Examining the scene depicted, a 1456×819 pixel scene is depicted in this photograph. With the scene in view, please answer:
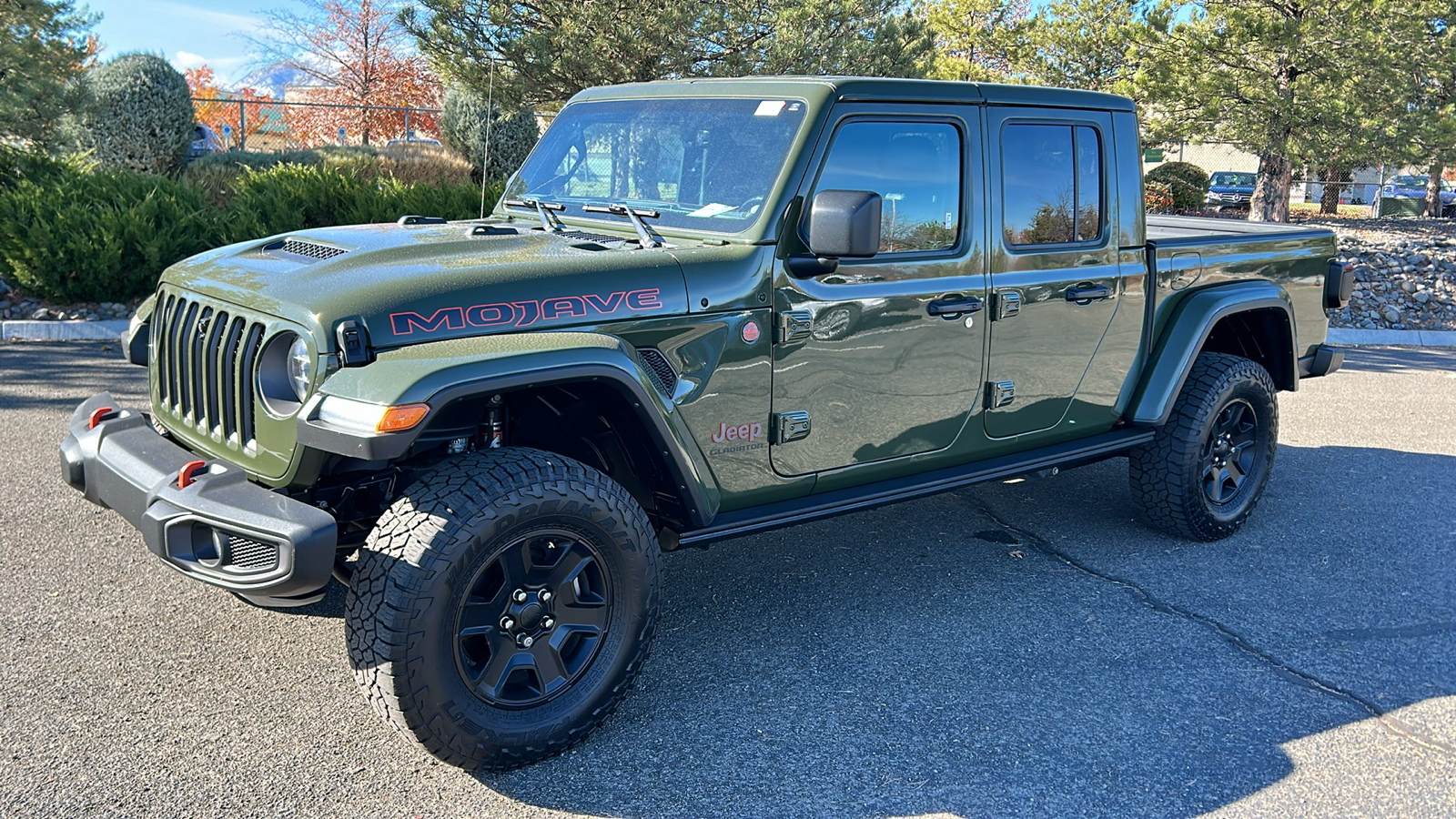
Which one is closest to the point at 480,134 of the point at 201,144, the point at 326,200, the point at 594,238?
the point at 201,144

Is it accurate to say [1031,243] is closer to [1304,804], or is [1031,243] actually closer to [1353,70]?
[1304,804]

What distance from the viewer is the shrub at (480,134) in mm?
16219

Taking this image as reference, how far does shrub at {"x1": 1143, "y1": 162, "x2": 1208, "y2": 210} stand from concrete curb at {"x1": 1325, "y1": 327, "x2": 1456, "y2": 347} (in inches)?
384

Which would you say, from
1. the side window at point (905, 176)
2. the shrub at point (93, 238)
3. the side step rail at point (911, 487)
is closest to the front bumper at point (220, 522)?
the side step rail at point (911, 487)

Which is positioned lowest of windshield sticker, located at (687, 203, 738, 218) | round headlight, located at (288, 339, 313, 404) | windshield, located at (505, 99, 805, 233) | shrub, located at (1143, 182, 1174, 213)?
round headlight, located at (288, 339, 313, 404)

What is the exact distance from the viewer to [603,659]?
331cm

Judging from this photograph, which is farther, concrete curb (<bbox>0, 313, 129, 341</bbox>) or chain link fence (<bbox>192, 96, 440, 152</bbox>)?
chain link fence (<bbox>192, 96, 440, 152</bbox>)

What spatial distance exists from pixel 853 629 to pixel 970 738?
31.9 inches

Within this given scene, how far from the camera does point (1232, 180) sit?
120 feet

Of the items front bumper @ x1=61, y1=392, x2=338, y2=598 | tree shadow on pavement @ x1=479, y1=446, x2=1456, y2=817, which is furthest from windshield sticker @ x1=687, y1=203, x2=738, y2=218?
front bumper @ x1=61, y1=392, x2=338, y2=598

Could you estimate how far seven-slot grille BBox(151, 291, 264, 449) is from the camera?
322 centimetres

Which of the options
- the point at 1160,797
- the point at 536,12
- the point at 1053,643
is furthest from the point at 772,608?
the point at 536,12

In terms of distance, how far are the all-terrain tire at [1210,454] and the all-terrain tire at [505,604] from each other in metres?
2.75

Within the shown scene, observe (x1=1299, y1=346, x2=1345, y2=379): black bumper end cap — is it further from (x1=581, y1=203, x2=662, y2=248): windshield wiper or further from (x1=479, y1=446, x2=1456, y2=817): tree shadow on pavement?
(x1=581, y1=203, x2=662, y2=248): windshield wiper
